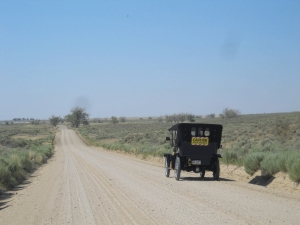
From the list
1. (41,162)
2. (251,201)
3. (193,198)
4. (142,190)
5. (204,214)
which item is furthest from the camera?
(41,162)

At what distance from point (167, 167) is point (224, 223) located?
11893 millimetres

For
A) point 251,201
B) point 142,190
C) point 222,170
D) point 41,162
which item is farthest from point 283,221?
point 41,162

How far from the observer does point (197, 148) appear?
19.8 m

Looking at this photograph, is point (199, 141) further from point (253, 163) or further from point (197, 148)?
point (253, 163)

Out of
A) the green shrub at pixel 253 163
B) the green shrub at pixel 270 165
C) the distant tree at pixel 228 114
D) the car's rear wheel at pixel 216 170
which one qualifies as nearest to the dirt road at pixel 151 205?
the car's rear wheel at pixel 216 170

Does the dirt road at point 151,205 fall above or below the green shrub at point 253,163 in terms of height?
below

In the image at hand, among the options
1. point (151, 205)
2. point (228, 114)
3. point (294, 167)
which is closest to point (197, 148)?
point (294, 167)

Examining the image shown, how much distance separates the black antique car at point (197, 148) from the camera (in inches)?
774

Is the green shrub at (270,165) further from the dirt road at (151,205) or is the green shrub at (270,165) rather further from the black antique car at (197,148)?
the dirt road at (151,205)

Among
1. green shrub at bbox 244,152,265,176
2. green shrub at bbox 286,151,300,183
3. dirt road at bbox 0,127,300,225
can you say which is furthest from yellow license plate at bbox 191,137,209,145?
green shrub at bbox 286,151,300,183

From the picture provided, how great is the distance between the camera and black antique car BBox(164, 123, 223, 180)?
64.5ft

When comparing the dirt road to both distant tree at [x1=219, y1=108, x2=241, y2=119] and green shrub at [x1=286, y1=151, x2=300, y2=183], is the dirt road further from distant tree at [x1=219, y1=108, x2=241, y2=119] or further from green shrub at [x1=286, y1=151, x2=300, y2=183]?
distant tree at [x1=219, y1=108, x2=241, y2=119]

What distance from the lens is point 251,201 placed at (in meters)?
12.7

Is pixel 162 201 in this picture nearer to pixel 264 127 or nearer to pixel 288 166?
pixel 288 166
